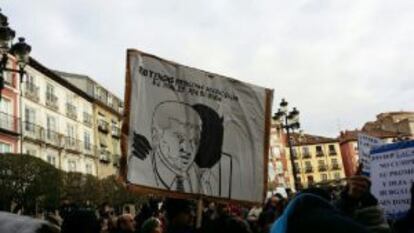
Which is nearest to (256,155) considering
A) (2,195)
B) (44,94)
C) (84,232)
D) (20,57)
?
(84,232)

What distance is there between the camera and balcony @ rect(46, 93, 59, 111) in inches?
1913

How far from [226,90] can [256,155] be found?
2.39 feet

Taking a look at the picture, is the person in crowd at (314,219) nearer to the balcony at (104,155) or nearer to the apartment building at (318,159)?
the balcony at (104,155)

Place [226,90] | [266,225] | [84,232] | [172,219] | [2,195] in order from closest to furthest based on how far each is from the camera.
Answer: [84,232] < [172,219] < [226,90] < [266,225] < [2,195]

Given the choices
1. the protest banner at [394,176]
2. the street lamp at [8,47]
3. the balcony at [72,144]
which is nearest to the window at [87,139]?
the balcony at [72,144]

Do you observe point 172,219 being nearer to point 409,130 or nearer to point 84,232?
point 84,232

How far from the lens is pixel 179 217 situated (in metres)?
4.57

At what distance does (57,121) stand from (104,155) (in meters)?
10.7

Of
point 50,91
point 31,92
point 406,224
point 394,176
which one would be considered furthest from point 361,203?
point 50,91

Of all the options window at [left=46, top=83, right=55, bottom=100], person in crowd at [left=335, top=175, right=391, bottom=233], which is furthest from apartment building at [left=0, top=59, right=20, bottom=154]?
person in crowd at [left=335, top=175, right=391, bottom=233]

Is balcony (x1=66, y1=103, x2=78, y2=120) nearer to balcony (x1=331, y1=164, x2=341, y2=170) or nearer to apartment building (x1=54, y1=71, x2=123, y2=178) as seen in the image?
apartment building (x1=54, y1=71, x2=123, y2=178)

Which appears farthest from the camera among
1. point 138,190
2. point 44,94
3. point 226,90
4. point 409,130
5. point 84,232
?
point 409,130

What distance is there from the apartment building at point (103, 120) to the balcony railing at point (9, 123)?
14553 mm

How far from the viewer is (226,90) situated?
6129mm
